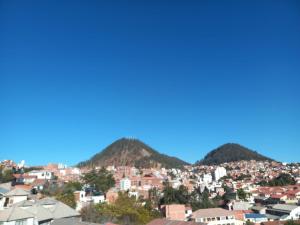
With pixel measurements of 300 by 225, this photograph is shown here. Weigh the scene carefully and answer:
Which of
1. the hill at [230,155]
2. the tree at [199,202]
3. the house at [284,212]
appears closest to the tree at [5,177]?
the tree at [199,202]

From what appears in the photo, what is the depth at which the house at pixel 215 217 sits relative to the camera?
37375 mm

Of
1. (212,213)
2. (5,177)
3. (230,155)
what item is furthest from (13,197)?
(230,155)

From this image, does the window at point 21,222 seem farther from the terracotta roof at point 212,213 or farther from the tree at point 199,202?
the tree at point 199,202

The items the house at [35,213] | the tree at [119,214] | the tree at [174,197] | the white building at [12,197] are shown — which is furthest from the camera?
the tree at [174,197]

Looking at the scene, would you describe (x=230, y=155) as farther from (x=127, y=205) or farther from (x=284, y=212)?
A: (x=127, y=205)

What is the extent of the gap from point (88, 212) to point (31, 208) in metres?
7.37

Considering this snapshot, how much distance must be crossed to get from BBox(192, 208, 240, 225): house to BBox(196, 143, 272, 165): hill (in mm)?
137367

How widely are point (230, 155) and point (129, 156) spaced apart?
195 feet

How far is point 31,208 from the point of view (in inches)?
906

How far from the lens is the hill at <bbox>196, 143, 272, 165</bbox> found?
17538 cm

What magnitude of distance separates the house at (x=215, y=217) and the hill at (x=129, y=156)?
94549mm

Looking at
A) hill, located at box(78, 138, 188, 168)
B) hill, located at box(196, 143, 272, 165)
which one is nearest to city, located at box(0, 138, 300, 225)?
hill, located at box(78, 138, 188, 168)

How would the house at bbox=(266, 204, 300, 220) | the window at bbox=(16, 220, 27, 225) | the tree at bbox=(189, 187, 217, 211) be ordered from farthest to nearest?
the tree at bbox=(189, 187, 217, 211), the house at bbox=(266, 204, 300, 220), the window at bbox=(16, 220, 27, 225)

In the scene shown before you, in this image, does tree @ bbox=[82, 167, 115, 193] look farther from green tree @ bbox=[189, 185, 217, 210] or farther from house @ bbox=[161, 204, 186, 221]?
house @ bbox=[161, 204, 186, 221]
